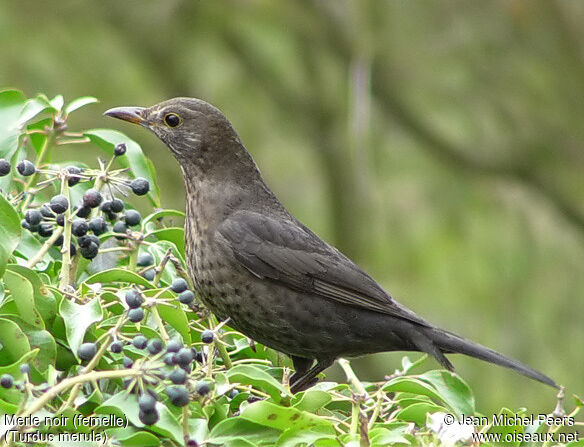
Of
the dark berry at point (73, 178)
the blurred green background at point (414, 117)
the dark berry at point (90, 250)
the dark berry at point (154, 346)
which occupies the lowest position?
the dark berry at point (154, 346)

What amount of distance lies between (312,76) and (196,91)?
1048mm

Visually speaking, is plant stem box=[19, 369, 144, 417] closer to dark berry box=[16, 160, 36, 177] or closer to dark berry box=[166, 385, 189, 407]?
dark berry box=[166, 385, 189, 407]

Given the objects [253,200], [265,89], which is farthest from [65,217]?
[265,89]

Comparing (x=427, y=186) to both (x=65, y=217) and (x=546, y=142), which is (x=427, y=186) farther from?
(x=65, y=217)

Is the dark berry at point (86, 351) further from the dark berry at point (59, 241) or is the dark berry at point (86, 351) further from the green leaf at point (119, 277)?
the dark berry at point (59, 241)

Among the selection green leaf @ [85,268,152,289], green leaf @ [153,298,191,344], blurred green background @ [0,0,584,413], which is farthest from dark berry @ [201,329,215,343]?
blurred green background @ [0,0,584,413]

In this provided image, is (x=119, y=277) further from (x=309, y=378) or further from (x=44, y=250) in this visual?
(x=309, y=378)

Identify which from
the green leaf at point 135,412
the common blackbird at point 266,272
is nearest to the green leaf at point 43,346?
the green leaf at point 135,412

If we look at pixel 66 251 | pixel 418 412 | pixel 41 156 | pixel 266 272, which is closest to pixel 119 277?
pixel 66 251

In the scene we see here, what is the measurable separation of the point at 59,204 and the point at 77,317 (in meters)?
0.38

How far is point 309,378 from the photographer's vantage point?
11.6ft

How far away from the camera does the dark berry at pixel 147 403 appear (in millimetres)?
1806

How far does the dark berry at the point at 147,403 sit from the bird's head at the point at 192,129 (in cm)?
218

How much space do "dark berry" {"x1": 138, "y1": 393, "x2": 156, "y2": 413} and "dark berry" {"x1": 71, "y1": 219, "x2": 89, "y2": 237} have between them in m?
0.76
